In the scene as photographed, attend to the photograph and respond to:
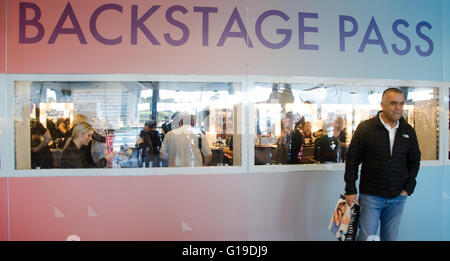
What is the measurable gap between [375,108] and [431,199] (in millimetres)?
1391

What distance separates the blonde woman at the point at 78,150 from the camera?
3.19m

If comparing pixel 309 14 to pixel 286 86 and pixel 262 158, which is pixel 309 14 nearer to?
pixel 286 86

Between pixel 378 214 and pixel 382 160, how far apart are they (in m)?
0.55

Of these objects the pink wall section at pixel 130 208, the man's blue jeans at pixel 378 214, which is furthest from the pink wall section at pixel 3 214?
the man's blue jeans at pixel 378 214

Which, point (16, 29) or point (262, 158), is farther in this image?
point (262, 158)

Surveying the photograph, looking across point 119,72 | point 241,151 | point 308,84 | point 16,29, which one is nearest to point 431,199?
point 308,84

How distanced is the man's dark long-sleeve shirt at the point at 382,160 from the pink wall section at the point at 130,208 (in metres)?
1.26

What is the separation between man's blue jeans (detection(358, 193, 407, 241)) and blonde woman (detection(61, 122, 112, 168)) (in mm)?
2854

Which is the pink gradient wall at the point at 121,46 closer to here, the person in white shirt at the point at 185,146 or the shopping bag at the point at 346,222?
the person in white shirt at the point at 185,146

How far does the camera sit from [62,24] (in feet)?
10.1

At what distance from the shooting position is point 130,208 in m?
3.15

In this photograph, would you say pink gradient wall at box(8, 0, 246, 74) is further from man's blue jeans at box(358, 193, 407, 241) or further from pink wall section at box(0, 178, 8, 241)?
man's blue jeans at box(358, 193, 407, 241)

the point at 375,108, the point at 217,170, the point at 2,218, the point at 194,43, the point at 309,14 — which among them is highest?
the point at 309,14

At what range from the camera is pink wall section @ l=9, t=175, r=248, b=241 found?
3.09 m
